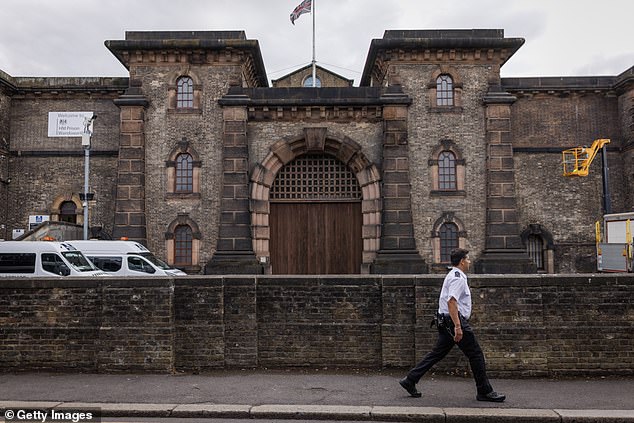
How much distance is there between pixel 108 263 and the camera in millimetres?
17469

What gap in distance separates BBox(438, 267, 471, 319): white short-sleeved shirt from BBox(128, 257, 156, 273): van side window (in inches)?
489

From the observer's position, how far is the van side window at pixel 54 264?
48.3 ft

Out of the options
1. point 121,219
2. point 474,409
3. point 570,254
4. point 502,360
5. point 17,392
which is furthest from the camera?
point 570,254

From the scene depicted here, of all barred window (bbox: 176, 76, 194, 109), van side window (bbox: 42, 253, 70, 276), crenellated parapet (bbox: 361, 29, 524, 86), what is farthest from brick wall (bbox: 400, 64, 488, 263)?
van side window (bbox: 42, 253, 70, 276)

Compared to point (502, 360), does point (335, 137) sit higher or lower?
higher

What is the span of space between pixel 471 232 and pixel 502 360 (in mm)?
13387

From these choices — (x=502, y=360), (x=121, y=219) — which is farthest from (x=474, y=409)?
(x=121, y=219)

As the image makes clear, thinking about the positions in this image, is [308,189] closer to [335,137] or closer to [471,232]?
[335,137]

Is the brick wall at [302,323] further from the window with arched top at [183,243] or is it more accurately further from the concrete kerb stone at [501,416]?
the window with arched top at [183,243]

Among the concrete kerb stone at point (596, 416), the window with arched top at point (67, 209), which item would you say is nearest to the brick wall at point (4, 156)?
the window with arched top at point (67, 209)

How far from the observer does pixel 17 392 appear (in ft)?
24.6

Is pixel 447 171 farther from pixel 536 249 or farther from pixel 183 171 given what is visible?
pixel 183 171

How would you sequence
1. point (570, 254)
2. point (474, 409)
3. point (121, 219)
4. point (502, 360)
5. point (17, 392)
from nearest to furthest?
point (474, 409) < point (17, 392) < point (502, 360) < point (121, 219) < point (570, 254)

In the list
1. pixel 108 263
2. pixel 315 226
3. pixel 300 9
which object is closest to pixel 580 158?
pixel 315 226
